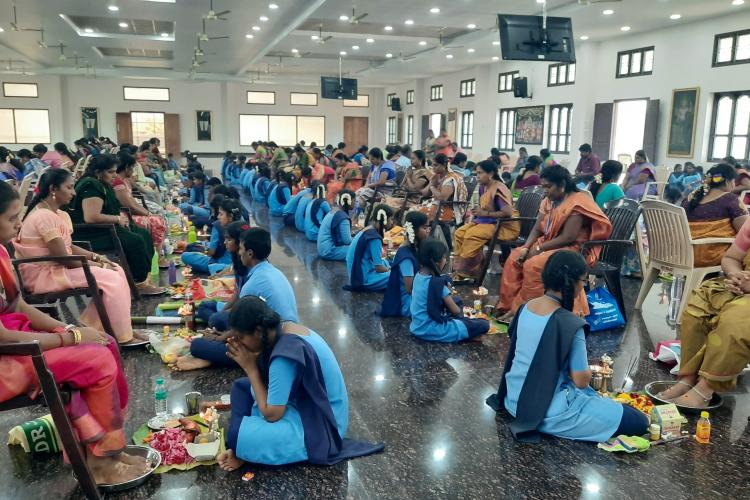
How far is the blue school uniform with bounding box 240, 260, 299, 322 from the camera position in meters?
2.65

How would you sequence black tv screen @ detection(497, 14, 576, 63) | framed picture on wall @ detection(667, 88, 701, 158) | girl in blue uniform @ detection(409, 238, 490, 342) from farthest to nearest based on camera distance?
1. framed picture on wall @ detection(667, 88, 701, 158)
2. black tv screen @ detection(497, 14, 576, 63)
3. girl in blue uniform @ detection(409, 238, 490, 342)

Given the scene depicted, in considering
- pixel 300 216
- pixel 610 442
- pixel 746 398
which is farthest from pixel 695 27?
pixel 610 442

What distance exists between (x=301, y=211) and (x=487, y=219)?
10.5 feet

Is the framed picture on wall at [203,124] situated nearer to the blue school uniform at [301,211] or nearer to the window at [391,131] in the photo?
the window at [391,131]

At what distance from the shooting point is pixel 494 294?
5.05 metres

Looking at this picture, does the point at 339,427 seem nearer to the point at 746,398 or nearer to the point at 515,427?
the point at 515,427

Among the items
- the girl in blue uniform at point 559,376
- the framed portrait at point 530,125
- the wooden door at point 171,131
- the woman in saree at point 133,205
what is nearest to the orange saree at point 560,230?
the girl in blue uniform at point 559,376

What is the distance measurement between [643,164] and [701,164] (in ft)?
8.30

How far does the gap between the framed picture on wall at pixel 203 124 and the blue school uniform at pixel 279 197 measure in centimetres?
1343

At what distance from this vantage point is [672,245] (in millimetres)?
4203

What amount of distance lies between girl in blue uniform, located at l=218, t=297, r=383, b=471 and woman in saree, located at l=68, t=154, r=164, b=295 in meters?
2.54

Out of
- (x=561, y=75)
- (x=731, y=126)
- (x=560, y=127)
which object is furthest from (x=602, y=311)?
(x=561, y=75)

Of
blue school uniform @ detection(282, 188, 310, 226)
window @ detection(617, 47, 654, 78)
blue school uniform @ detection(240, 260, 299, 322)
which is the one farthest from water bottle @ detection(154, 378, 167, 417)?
window @ detection(617, 47, 654, 78)

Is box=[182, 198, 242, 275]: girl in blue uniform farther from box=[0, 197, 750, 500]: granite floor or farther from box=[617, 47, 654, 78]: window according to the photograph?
box=[617, 47, 654, 78]: window
